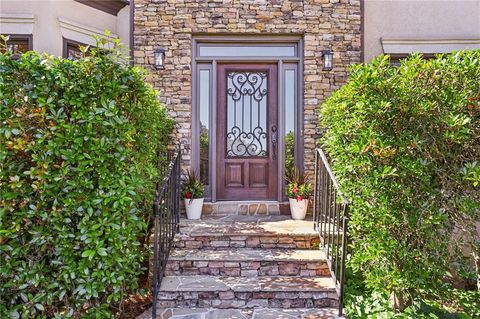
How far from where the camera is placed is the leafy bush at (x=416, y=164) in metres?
2.56

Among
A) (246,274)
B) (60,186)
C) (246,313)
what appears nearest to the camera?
(60,186)

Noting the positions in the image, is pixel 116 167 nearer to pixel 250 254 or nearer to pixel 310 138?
pixel 250 254

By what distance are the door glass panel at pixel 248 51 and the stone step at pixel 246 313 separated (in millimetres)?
3626

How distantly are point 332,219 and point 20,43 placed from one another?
5066 millimetres

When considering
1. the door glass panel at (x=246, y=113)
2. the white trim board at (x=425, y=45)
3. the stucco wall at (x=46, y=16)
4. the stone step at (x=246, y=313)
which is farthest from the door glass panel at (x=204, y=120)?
the white trim board at (x=425, y=45)

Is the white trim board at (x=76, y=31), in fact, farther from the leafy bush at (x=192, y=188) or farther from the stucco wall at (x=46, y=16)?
the leafy bush at (x=192, y=188)

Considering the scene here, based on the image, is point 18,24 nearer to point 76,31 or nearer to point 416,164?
point 76,31

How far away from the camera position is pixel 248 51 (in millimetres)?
4863

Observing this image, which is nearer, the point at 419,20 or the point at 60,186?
the point at 60,186

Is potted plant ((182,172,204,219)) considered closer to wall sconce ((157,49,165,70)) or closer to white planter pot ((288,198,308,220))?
white planter pot ((288,198,308,220))


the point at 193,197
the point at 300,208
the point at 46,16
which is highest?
the point at 46,16

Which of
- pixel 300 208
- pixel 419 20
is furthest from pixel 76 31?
pixel 419 20

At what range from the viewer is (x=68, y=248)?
93.4 inches

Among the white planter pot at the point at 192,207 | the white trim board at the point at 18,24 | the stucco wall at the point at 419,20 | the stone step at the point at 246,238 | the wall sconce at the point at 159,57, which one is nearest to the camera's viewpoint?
the stone step at the point at 246,238
